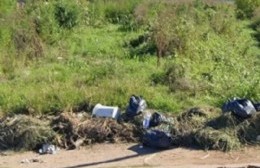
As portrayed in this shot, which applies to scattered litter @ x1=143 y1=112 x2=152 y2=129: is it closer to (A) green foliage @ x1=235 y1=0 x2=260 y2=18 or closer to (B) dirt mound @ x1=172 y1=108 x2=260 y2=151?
(B) dirt mound @ x1=172 y1=108 x2=260 y2=151

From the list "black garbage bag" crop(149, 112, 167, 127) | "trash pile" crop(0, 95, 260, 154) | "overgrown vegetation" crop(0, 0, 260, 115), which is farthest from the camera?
"overgrown vegetation" crop(0, 0, 260, 115)

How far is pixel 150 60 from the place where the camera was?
11594 mm

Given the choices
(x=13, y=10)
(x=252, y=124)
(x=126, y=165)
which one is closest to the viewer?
(x=126, y=165)

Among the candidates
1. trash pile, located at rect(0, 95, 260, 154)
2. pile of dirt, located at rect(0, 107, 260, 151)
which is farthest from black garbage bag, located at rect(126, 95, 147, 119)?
pile of dirt, located at rect(0, 107, 260, 151)

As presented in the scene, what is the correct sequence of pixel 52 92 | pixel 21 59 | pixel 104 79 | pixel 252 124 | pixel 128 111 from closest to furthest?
pixel 252 124
pixel 128 111
pixel 52 92
pixel 104 79
pixel 21 59

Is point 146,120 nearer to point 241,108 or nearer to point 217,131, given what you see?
point 217,131

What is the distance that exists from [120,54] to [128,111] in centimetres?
411

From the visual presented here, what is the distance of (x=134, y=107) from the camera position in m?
8.41

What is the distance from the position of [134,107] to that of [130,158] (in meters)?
1.08

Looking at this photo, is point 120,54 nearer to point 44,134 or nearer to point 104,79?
point 104,79

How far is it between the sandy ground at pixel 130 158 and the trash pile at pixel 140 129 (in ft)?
0.45

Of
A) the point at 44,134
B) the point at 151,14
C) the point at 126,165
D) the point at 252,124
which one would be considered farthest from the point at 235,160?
the point at 151,14

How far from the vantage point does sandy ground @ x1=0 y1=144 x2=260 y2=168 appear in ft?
23.9

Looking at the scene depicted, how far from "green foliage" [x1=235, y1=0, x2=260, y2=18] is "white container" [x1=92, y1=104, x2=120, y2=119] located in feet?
37.7
